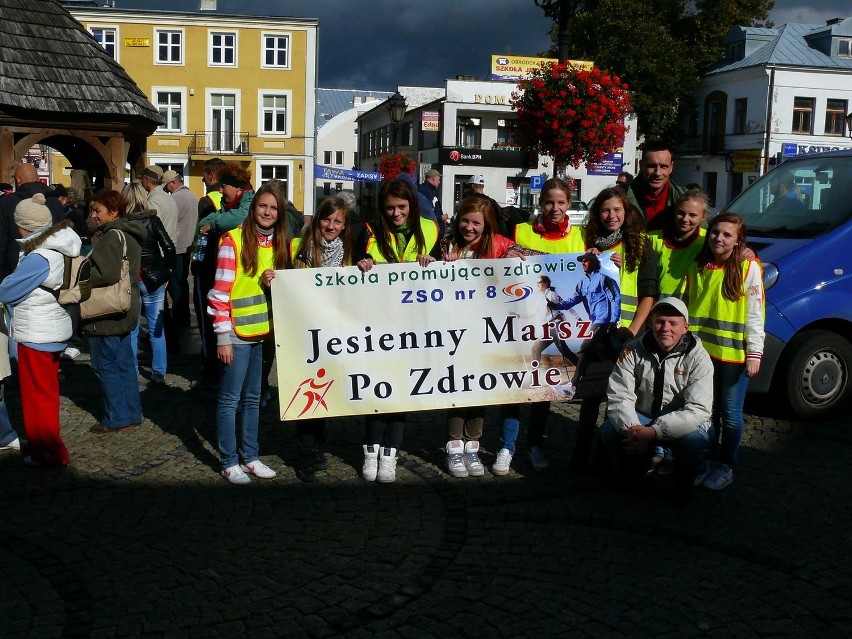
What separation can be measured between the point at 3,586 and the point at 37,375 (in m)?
2.19

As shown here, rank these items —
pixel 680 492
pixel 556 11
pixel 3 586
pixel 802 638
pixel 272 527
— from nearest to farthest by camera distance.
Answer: pixel 802 638 → pixel 3 586 → pixel 272 527 → pixel 680 492 → pixel 556 11

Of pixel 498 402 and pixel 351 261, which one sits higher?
pixel 351 261

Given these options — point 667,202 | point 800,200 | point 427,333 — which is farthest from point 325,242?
point 800,200

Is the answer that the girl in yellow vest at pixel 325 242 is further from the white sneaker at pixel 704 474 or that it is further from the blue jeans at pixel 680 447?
the white sneaker at pixel 704 474

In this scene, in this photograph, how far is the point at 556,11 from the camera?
14.5 meters

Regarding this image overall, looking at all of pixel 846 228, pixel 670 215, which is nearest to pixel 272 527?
pixel 670 215

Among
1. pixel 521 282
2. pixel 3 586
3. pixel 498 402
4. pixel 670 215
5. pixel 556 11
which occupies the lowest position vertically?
pixel 3 586

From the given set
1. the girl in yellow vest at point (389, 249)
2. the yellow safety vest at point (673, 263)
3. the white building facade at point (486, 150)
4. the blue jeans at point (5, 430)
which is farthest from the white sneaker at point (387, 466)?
the white building facade at point (486, 150)

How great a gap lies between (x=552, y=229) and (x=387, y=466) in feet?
6.53

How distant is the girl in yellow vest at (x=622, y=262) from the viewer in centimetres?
629

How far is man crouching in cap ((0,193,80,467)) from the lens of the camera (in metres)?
6.32

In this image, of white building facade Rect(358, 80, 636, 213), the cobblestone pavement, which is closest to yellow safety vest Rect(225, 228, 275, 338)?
the cobblestone pavement

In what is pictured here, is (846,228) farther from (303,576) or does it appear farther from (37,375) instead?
(37,375)

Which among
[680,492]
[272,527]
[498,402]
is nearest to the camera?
[272,527]
